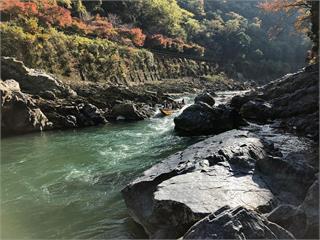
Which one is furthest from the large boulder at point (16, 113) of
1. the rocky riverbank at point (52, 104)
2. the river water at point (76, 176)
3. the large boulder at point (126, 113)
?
the large boulder at point (126, 113)

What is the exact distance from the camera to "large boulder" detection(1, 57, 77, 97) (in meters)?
24.6

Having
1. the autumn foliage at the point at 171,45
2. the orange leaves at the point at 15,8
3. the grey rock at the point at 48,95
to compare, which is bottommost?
the grey rock at the point at 48,95

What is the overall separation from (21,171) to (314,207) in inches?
441

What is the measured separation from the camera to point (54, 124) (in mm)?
23125

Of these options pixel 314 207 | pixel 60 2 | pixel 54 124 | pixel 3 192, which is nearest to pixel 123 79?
pixel 60 2

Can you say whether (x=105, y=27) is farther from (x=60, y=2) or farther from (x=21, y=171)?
(x=21, y=171)

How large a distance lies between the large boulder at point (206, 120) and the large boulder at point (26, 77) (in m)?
9.86

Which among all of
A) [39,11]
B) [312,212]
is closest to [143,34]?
→ [39,11]

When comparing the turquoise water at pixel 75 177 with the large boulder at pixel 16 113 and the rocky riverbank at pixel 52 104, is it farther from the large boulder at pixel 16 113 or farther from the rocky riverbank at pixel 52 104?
the rocky riverbank at pixel 52 104

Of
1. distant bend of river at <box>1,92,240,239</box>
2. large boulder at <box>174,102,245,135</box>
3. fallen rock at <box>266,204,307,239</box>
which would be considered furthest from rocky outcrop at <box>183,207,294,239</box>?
large boulder at <box>174,102,245,135</box>

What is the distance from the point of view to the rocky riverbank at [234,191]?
5.39 m

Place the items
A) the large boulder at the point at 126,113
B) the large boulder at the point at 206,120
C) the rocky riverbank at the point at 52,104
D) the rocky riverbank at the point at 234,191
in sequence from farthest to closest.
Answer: the large boulder at the point at 126,113
the rocky riverbank at the point at 52,104
the large boulder at the point at 206,120
the rocky riverbank at the point at 234,191

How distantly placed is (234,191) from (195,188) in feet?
2.65

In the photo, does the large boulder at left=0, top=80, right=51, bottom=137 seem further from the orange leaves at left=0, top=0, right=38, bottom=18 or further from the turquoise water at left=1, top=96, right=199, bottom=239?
the orange leaves at left=0, top=0, right=38, bottom=18
